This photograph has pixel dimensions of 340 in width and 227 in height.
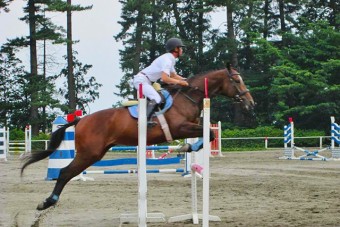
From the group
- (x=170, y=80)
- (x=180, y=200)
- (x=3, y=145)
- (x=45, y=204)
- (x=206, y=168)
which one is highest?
(x=170, y=80)

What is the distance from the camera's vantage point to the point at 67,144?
14.3m

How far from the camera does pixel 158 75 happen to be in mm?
9000

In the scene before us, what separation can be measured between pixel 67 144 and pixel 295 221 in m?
7.40

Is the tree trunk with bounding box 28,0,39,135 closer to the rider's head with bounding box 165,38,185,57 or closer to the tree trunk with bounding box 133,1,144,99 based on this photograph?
the tree trunk with bounding box 133,1,144,99

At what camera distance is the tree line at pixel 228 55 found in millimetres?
45750

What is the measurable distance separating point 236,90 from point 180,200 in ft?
8.10

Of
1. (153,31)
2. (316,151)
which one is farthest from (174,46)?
(153,31)

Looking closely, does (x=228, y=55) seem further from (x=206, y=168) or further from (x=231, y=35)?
(x=206, y=168)

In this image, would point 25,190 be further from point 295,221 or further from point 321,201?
point 295,221

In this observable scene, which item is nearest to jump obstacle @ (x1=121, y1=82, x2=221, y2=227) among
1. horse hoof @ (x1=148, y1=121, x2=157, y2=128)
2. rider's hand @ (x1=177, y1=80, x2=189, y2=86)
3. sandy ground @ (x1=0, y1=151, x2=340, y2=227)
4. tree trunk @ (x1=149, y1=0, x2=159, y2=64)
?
sandy ground @ (x1=0, y1=151, x2=340, y2=227)

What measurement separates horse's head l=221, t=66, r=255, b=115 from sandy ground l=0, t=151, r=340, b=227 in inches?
59.6

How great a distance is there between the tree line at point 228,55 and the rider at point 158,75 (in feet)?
117

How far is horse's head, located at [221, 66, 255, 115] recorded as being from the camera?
9320 mm

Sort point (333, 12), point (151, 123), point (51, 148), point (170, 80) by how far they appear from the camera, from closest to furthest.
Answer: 1. point (151, 123)
2. point (170, 80)
3. point (51, 148)
4. point (333, 12)
